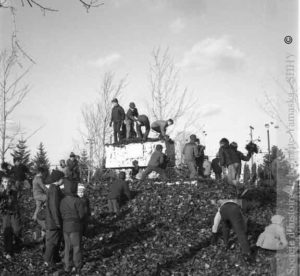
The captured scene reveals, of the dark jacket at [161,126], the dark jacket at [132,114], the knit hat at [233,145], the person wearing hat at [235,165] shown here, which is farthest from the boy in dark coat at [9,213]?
the dark jacket at [132,114]

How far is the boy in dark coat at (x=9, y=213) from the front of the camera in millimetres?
9594

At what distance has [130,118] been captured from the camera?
650 inches

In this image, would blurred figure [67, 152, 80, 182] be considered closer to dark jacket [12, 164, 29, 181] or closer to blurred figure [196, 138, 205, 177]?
dark jacket [12, 164, 29, 181]

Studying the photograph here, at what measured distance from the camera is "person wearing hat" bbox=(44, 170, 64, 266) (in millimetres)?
8625

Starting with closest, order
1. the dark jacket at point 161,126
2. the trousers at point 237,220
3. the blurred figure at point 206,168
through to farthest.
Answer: the trousers at point 237,220 < the dark jacket at point 161,126 < the blurred figure at point 206,168

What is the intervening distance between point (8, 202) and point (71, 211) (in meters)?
2.02

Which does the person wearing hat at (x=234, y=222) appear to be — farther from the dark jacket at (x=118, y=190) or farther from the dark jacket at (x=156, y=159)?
the dark jacket at (x=156, y=159)

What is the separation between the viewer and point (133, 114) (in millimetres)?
16453

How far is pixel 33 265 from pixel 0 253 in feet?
3.89

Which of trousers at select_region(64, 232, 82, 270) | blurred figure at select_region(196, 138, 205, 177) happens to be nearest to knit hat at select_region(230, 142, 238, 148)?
blurred figure at select_region(196, 138, 205, 177)

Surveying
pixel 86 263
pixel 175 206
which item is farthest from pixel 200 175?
pixel 86 263

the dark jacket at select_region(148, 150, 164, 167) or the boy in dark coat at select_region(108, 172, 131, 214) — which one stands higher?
the dark jacket at select_region(148, 150, 164, 167)

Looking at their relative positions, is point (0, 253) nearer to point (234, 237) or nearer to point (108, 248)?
point (108, 248)

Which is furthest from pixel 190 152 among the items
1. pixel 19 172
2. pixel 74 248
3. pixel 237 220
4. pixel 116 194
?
pixel 74 248
